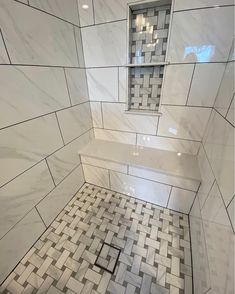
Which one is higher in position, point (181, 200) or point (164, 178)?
point (164, 178)

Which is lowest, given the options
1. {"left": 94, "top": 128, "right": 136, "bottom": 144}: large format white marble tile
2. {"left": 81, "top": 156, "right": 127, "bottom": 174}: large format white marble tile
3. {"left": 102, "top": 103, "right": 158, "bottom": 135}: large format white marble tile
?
{"left": 81, "top": 156, "right": 127, "bottom": 174}: large format white marble tile

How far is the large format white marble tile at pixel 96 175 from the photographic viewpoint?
4.91ft

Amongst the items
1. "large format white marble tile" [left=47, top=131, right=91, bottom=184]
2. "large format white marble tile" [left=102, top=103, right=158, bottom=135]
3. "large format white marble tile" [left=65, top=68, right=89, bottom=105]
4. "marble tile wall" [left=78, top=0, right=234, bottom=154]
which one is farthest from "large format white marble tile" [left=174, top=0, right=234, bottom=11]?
"large format white marble tile" [left=47, top=131, right=91, bottom=184]

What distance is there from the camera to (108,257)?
1.03 metres

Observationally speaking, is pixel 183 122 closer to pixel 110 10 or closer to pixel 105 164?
pixel 105 164

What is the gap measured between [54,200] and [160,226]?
0.96 m

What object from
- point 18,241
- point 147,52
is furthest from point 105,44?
point 18,241

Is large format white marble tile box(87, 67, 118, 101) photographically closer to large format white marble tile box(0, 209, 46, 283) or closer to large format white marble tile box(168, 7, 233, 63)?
large format white marble tile box(168, 7, 233, 63)

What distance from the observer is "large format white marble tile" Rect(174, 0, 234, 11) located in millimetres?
848

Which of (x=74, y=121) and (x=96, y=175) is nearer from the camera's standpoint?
(x=74, y=121)

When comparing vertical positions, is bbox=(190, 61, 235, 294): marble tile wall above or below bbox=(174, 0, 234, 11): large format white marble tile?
below

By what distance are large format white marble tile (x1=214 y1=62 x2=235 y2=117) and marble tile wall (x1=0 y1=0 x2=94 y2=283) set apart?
1.15 meters

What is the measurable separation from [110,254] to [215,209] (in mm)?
804

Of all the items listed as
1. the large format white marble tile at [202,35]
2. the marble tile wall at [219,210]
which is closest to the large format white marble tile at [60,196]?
the marble tile wall at [219,210]
